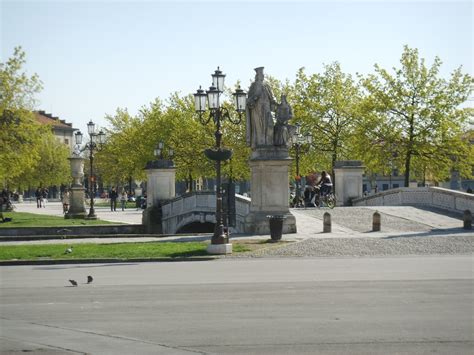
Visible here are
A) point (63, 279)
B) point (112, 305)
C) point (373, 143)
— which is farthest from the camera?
point (373, 143)

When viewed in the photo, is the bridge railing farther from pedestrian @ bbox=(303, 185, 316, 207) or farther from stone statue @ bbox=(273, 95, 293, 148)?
stone statue @ bbox=(273, 95, 293, 148)

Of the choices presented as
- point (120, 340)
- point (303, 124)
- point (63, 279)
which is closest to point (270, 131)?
point (63, 279)

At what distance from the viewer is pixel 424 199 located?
40.0 m

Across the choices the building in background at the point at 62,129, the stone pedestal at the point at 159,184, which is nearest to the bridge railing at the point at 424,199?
the stone pedestal at the point at 159,184

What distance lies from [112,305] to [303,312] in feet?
10.2

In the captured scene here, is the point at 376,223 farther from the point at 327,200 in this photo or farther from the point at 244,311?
the point at 244,311

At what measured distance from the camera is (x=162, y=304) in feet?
43.9

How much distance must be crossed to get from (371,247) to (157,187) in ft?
64.3

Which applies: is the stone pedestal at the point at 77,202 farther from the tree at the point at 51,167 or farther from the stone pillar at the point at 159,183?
the tree at the point at 51,167

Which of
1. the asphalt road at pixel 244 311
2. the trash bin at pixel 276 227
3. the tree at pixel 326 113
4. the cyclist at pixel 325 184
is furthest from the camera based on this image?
the tree at pixel 326 113

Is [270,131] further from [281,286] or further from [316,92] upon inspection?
[316,92]

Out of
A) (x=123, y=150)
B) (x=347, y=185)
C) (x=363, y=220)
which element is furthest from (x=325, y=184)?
(x=123, y=150)

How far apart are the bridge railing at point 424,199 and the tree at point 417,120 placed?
27.1ft

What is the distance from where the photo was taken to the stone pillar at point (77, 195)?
51.7 m
